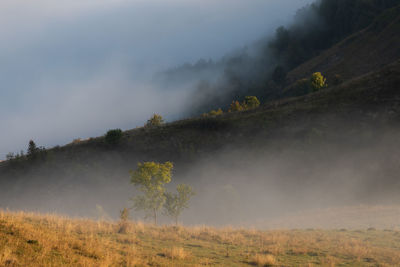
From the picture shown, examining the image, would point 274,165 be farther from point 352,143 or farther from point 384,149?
point 384,149

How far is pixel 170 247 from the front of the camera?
58.3 feet

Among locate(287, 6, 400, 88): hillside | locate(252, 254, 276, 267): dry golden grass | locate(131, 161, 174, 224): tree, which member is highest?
locate(287, 6, 400, 88): hillside

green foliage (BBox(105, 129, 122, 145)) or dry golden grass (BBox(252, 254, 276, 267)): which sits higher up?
green foliage (BBox(105, 129, 122, 145))

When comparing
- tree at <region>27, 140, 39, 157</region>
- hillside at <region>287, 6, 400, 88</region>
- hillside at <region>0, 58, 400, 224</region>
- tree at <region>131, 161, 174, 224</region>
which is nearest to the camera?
tree at <region>131, 161, 174, 224</region>

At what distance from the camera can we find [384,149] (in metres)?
55.8

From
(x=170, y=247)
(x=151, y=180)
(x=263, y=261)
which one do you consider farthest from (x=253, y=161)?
(x=263, y=261)

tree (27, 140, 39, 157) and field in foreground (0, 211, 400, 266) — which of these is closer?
field in foreground (0, 211, 400, 266)

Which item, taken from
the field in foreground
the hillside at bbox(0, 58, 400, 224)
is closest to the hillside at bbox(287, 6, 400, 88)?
the hillside at bbox(0, 58, 400, 224)

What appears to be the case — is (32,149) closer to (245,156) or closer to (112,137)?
(112,137)

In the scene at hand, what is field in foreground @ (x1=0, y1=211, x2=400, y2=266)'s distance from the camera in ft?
34.7

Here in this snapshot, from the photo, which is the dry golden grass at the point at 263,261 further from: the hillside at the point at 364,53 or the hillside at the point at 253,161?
the hillside at the point at 364,53

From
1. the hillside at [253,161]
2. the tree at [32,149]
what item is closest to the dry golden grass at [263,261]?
the hillside at [253,161]

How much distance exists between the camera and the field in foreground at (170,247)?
10.6 m

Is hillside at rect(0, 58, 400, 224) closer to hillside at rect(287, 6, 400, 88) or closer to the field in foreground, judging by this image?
the field in foreground
